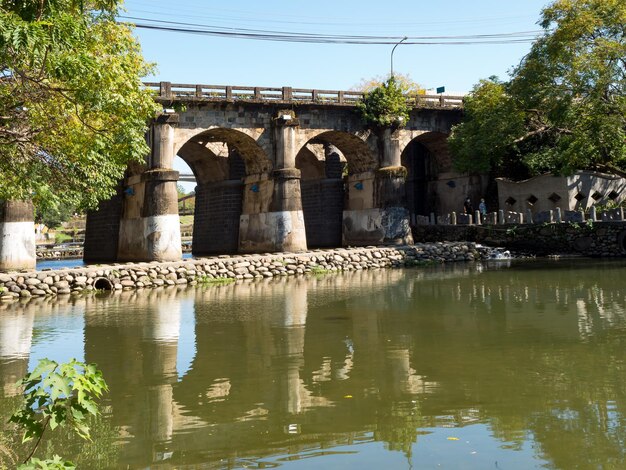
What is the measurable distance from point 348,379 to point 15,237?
20.1m

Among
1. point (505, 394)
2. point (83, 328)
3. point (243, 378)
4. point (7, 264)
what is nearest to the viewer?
point (505, 394)

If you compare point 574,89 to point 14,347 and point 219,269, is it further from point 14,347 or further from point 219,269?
point 14,347

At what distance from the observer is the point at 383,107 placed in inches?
1368

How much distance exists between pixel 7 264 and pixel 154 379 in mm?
18398

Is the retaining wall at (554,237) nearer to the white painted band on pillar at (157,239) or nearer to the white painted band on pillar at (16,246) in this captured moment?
the white painted band on pillar at (157,239)

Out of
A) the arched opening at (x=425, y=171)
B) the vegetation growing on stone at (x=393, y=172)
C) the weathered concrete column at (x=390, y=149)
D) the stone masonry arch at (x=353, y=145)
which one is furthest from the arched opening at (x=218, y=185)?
the arched opening at (x=425, y=171)

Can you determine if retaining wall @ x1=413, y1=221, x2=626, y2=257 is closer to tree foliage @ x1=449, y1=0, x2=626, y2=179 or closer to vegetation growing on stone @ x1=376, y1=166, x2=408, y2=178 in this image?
tree foliage @ x1=449, y1=0, x2=626, y2=179

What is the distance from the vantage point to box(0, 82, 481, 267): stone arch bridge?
1163 inches

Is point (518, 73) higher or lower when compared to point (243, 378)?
higher

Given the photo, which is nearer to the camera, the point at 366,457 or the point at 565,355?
the point at 366,457

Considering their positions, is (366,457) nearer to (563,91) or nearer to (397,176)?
(563,91)

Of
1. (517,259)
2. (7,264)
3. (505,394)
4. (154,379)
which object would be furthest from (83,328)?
(517,259)

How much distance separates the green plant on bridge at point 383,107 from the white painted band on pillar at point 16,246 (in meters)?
17.3

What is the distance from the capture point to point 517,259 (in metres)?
30.4
